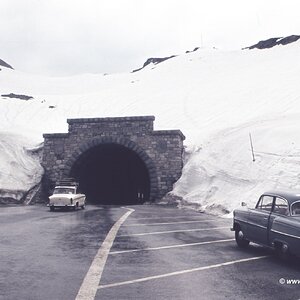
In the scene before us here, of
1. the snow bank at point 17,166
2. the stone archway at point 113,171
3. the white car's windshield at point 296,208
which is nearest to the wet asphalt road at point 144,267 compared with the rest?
the white car's windshield at point 296,208

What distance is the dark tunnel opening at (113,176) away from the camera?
1359 inches

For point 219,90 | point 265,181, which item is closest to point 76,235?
point 265,181

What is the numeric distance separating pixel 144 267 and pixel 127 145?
23.0 meters

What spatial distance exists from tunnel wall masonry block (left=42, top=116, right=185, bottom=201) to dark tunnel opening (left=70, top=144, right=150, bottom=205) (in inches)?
62.6

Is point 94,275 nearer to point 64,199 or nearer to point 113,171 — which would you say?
point 64,199

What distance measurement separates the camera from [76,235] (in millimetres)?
12188

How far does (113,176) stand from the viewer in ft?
134

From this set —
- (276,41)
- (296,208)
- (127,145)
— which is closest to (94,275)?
(296,208)

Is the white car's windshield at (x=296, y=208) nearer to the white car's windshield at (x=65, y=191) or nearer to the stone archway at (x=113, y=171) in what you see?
the white car's windshield at (x=65, y=191)

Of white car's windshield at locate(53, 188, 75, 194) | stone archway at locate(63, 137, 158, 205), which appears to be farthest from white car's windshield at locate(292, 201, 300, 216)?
stone archway at locate(63, 137, 158, 205)

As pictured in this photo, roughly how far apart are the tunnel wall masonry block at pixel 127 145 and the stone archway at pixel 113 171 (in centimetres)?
8

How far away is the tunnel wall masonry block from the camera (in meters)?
30.1

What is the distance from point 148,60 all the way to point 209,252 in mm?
88519

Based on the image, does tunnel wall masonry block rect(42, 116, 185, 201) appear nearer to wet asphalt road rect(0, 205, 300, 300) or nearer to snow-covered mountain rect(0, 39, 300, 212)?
snow-covered mountain rect(0, 39, 300, 212)
